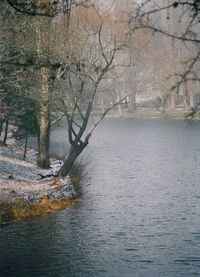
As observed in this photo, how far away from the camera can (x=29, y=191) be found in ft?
68.8

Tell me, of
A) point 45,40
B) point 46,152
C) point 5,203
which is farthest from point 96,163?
point 5,203

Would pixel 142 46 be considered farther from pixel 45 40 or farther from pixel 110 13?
pixel 45 40

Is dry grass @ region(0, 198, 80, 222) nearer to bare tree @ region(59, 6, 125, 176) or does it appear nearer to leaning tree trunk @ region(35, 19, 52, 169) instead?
bare tree @ region(59, 6, 125, 176)

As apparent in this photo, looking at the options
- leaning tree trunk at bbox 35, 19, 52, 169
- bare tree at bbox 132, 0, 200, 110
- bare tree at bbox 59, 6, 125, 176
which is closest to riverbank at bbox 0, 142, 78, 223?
leaning tree trunk at bbox 35, 19, 52, 169

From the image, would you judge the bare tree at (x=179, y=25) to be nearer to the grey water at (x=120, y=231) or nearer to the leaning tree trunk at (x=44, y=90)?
the grey water at (x=120, y=231)

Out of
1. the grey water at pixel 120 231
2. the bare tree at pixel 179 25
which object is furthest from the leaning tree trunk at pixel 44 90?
the bare tree at pixel 179 25

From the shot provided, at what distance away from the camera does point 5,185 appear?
69.6 feet

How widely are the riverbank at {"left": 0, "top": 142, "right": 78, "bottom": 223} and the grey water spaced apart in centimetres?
65

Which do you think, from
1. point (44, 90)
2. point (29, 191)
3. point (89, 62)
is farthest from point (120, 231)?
point (89, 62)

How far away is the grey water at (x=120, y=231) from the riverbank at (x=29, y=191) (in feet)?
2.14

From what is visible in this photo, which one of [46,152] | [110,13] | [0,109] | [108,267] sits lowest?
[108,267]

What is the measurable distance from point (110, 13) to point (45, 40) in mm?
5645

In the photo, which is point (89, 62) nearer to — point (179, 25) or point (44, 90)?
point (44, 90)

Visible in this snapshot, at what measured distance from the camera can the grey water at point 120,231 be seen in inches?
535
